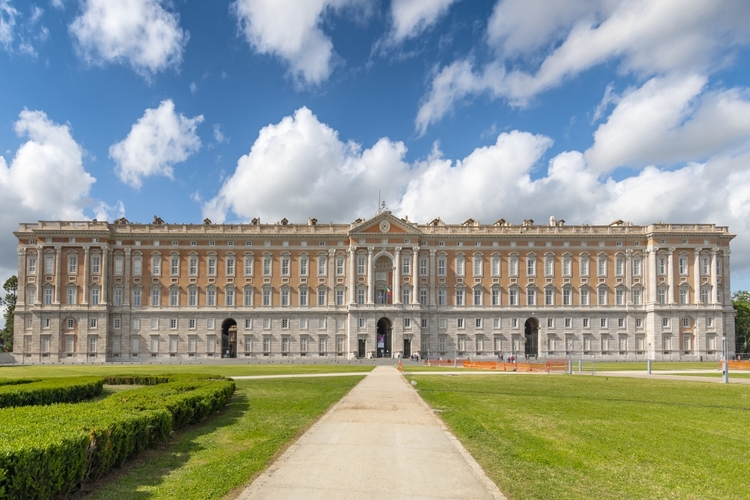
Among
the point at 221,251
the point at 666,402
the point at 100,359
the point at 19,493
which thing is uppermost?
the point at 221,251

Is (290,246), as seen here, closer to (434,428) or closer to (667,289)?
(667,289)

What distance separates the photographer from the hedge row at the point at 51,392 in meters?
22.4

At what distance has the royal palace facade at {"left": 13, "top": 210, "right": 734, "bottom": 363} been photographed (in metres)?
81.6

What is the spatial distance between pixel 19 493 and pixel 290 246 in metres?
76.1

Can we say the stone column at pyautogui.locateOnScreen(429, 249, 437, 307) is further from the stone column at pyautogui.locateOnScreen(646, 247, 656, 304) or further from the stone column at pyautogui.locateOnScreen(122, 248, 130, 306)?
the stone column at pyautogui.locateOnScreen(122, 248, 130, 306)

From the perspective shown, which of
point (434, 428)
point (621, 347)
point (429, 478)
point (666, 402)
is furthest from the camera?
point (621, 347)

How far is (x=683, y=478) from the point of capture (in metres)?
12.5

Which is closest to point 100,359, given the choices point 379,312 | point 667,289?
point 379,312

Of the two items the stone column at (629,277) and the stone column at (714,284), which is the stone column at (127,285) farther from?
the stone column at (714,284)

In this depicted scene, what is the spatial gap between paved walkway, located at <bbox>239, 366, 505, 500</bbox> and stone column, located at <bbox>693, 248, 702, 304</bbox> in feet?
256

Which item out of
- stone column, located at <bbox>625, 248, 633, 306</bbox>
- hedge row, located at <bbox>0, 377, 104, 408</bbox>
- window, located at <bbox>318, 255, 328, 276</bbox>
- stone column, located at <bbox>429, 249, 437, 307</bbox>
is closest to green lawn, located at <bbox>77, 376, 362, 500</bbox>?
hedge row, located at <bbox>0, 377, 104, 408</bbox>

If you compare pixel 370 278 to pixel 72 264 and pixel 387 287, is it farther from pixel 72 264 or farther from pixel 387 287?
pixel 72 264

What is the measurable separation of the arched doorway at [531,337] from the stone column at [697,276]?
2458cm

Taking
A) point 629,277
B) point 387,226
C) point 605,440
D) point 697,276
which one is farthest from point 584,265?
point 605,440
